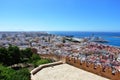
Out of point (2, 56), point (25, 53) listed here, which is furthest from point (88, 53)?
point (2, 56)

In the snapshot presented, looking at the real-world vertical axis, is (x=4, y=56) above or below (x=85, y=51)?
above

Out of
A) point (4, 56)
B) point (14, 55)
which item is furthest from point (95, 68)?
point (14, 55)

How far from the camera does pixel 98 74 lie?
7199 millimetres

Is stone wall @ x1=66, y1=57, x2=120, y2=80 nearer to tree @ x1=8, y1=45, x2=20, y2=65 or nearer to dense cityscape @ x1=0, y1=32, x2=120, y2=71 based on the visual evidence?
dense cityscape @ x1=0, y1=32, x2=120, y2=71

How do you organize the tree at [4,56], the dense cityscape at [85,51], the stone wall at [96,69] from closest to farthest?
the stone wall at [96,69] < the tree at [4,56] < the dense cityscape at [85,51]

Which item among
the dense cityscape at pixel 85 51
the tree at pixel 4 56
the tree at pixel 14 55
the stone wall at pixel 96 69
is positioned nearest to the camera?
the stone wall at pixel 96 69

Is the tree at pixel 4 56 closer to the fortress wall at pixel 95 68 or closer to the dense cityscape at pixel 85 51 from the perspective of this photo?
the fortress wall at pixel 95 68

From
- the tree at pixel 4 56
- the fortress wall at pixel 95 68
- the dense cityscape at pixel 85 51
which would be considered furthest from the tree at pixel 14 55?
the fortress wall at pixel 95 68

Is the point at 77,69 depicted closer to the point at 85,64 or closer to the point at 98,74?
the point at 85,64

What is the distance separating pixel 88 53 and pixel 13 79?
3231 cm

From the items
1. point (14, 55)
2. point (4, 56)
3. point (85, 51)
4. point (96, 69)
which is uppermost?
Result: point (96, 69)

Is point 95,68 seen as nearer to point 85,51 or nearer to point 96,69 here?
point 96,69

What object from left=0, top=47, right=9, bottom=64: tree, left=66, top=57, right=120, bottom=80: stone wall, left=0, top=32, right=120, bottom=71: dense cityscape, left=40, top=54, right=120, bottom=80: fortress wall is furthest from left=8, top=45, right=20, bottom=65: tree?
left=66, top=57, right=120, bottom=80: stone wall

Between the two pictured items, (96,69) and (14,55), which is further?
(14,55)
